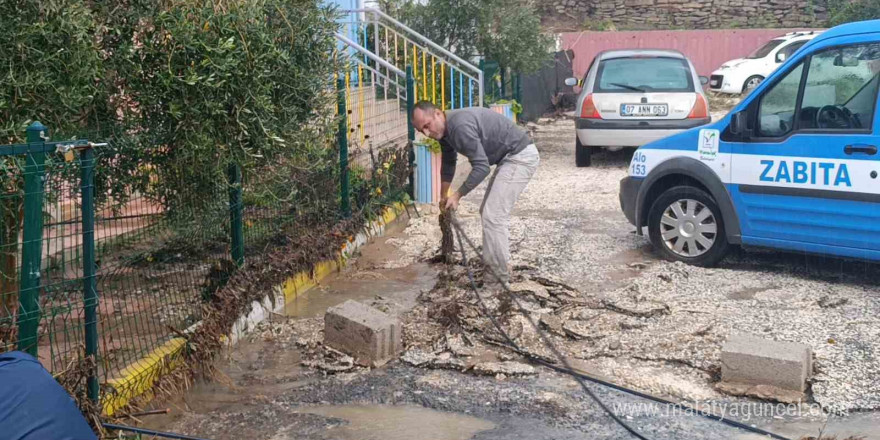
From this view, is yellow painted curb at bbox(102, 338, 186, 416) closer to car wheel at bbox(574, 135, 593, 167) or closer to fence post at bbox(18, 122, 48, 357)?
fence post at bbox(18, 122, 48, 357)

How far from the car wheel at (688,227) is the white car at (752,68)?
16.8 metres

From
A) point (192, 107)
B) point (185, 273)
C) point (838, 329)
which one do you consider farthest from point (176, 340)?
point (838, 329)

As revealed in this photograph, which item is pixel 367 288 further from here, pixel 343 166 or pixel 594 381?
pixel 594 381

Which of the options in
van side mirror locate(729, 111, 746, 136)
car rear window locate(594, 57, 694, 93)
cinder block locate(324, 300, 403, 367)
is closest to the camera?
cinder block locate(324, 300, 403, 367)

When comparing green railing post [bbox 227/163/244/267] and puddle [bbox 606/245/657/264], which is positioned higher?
green railing post [bbox 227/163/244/267]

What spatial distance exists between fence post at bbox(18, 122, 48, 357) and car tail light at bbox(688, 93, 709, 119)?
10.2 m

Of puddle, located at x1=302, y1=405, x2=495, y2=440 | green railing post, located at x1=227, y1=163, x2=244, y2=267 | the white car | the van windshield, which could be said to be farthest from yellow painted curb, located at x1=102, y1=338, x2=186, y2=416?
the van windshield

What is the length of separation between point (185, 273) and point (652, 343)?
3.13 meters

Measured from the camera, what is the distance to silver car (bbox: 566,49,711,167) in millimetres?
12719

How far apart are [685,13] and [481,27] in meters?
19.3

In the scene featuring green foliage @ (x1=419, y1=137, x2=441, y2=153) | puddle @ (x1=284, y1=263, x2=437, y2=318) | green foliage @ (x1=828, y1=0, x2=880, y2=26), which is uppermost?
green foliage @ (x1=828, y1=0, x2=880, y2=26)

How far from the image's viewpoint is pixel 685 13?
33.8m

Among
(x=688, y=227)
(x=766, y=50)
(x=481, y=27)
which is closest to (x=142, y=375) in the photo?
(x=688, y=227)

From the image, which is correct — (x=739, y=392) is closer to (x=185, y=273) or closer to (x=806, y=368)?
(x=806, y=368)
